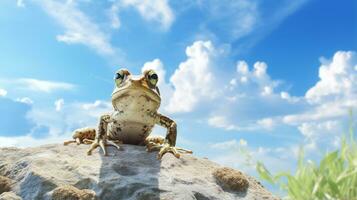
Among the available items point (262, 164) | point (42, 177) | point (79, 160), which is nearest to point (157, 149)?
point (79, 160)

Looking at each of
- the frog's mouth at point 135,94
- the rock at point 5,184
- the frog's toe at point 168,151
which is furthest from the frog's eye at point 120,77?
the rock at point 5,184

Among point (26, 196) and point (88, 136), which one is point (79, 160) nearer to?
point (26, 196)

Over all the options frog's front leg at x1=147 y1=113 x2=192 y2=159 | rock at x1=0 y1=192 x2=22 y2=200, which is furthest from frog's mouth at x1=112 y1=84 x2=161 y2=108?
rock at x1=0 y1=192 x2=22 y2=200

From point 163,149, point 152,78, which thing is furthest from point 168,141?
point 152,78

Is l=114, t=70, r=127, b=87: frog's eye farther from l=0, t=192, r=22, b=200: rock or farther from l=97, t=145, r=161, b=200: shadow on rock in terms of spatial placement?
l=0, t=192, r=22, b=200: rock

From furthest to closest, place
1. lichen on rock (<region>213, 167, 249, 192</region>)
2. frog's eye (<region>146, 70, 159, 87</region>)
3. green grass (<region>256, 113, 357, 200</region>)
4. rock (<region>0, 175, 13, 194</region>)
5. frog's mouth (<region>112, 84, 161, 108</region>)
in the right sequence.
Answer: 1. frog's eye (<region>146, 70, 159, 87</region>)
2. frog's mouth (<region>112, 84, 161, 108</region>)
3. lichen on rock (<region>213, 167, 249, 192</region>)
4. rock (<region>0, 175, 13, 194</region>)
5. green grass (<region>256, 113, 357, 200</region>)

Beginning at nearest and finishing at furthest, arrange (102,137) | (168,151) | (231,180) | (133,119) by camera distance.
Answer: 1. (231,180)
2. (168,151)
3. (102,137)
4. (133,119)

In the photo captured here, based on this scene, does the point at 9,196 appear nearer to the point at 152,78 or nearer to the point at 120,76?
the point at 120,76

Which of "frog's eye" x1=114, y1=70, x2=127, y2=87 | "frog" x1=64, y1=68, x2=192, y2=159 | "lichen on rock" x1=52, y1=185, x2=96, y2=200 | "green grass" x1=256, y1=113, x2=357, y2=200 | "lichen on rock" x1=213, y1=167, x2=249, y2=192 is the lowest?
"green grass" x1=256, y1=113, x2=357, y2=200

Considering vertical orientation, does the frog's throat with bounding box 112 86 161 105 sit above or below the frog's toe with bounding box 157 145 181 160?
above
